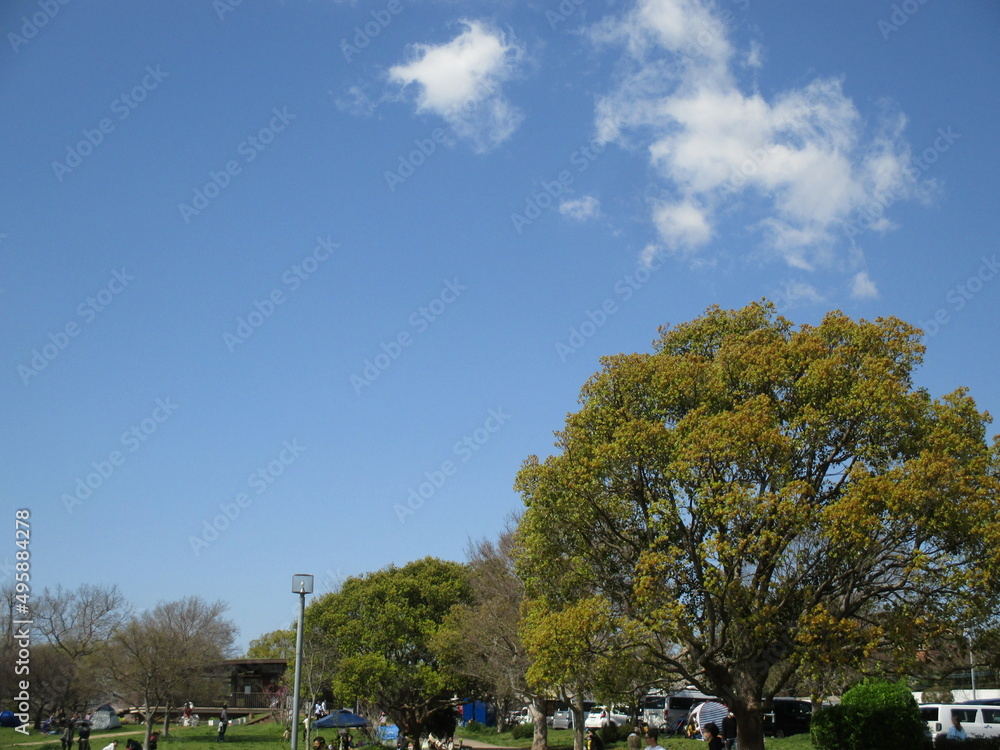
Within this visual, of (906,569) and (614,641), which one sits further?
(614,641)

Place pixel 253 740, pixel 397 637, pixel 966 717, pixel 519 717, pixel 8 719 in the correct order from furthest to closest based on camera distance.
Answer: pixel 519 717 → pixel 8 719 → pixel 253 740 → pixel 397 637 → pixel 966 717

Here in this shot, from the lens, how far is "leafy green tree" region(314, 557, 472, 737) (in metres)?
37.6

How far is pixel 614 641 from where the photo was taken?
17750 mm

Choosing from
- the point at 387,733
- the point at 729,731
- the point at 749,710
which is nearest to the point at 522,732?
the point at 387,733

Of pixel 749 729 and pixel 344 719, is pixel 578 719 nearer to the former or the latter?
pixel 749 729

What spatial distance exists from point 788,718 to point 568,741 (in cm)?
1103

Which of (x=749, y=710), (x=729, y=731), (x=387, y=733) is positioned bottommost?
(x=387, y=733)

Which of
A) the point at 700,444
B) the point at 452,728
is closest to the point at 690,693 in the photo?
the point at 452,728

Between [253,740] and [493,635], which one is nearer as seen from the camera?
[493,635]

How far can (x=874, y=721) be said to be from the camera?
16.9 m

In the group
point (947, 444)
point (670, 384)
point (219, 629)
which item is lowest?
point (219, 629)

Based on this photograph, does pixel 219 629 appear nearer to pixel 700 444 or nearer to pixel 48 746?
pixel 48 746

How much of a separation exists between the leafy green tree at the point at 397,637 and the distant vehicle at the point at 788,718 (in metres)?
14.2

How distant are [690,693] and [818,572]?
1239 inches
